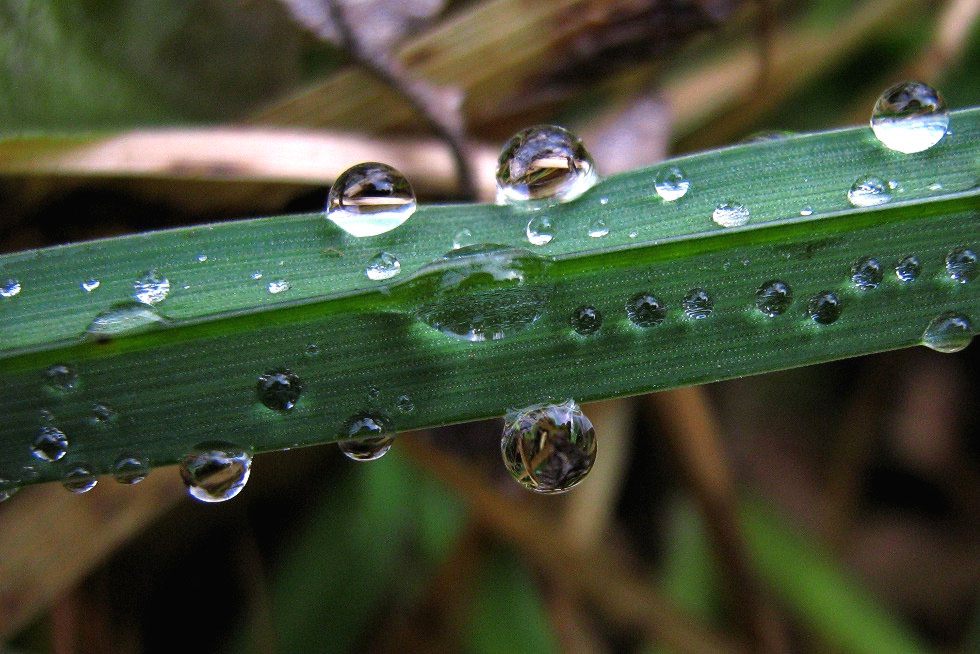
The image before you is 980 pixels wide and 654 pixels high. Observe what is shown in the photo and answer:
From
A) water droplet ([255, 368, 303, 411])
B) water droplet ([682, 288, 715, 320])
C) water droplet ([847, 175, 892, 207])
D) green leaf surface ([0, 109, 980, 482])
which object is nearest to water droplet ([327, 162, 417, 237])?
green leaf surface ([0, 109, 980, 482])

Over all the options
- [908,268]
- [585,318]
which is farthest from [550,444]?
[908,268]

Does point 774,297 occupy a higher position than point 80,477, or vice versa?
point 774,297

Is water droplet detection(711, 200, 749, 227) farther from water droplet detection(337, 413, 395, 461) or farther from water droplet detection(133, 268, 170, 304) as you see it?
water droplet detection(133, 268, 170, 304)

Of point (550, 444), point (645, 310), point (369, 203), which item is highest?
point (369, 203)

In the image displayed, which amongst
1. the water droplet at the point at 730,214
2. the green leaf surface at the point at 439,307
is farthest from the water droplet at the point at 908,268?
the water droplet at the point at 730,214

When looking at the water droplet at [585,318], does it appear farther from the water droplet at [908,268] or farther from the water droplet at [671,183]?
the water droplet at [908,268]

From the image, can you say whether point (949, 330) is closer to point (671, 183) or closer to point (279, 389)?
point (671, 183)
